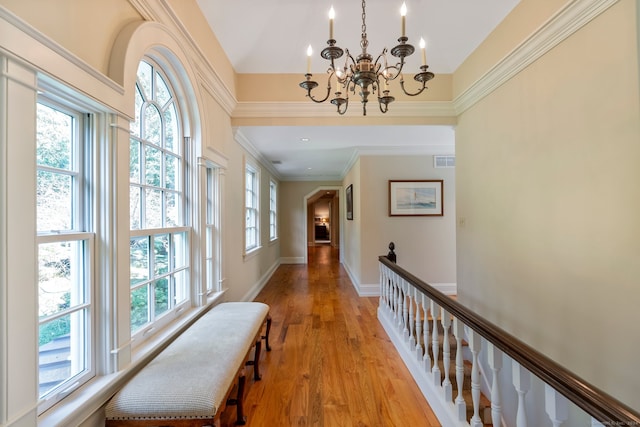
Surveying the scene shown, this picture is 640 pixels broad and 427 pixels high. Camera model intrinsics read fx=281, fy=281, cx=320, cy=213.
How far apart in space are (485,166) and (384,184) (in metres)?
2.08

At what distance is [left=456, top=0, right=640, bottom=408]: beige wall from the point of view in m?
1.40

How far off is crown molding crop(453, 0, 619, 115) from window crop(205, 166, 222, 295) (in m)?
2.64

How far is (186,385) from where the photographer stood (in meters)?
1.27

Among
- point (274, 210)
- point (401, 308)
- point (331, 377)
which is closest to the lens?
point (331, 377)

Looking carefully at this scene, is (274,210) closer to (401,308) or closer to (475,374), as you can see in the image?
(401,308)

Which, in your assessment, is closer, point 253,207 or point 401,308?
point 401,308

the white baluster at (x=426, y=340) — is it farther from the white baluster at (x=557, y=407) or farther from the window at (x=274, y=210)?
the window at (x=274, y=210)

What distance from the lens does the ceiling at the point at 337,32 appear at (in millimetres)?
2445

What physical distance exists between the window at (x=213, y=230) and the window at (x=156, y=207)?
430 millimetres

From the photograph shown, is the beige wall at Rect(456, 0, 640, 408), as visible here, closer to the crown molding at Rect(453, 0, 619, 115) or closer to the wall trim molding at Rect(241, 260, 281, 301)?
the crown molding at Rect(453, 0, 619, 115)

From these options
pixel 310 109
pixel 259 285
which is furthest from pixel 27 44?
pixel 259 285

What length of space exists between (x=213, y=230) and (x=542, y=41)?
2.94 meters

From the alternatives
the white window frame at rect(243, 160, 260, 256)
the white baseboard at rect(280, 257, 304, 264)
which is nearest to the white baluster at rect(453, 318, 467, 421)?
the white window frame at rect(243, 160, 260, 256)

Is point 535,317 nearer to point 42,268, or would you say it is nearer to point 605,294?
point 605,294
